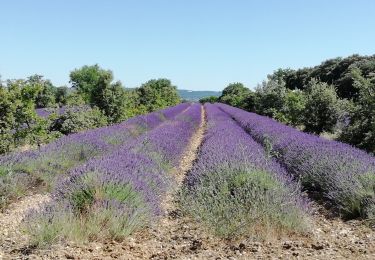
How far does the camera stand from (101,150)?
11508 millimetres

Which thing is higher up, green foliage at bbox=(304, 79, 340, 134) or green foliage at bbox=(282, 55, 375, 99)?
green foliage at bbox=(282, 55, 375, 99)

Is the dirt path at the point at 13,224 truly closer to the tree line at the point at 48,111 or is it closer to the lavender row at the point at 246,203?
the lavender row at the point at 246,203

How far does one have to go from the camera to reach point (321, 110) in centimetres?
1794

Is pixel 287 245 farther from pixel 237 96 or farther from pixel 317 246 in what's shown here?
pixel 237 96

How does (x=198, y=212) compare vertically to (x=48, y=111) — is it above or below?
below

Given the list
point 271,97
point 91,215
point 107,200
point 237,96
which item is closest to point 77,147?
point 107,200

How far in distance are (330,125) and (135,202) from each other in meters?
14.4

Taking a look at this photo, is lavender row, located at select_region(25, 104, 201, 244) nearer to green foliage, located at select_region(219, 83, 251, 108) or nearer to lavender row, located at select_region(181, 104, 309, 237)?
lavender row, located at select_region(181, 104, 309, 237)

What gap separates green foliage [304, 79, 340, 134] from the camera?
17.5 metres

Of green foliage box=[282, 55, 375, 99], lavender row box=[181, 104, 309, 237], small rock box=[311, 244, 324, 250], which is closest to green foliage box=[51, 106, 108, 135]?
lavender row box=[181, 104, 309, 237]

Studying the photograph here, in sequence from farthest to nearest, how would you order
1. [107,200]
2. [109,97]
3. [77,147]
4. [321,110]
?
1. [109,97]
2. [321,110]
3. [77,147]
4. [107,200]

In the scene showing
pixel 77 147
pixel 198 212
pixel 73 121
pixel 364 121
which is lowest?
pixel 198 212

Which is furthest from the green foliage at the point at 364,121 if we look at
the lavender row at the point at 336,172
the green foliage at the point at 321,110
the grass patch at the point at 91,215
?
the grass patch at the point at 91,215

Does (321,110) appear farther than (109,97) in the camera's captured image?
No
